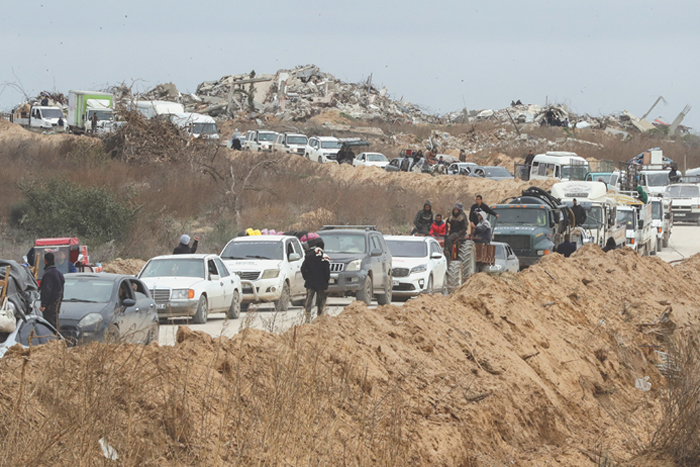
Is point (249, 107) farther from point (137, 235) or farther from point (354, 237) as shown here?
point (354, 237)

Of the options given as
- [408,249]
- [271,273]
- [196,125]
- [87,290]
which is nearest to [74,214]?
[271,273]

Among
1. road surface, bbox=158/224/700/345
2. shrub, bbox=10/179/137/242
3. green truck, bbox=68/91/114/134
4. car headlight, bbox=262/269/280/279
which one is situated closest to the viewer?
road surface, bbox=158/224/700/345

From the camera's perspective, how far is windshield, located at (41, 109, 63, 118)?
189 ft

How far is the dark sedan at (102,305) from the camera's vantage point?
45.3 feet

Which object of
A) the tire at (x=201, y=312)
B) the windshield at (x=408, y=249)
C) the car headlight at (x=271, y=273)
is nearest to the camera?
the tire at (x=201, y=312)

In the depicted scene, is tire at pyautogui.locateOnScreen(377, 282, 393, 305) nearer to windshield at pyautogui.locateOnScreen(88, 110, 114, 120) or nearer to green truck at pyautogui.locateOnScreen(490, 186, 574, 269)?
green truck at pyautogui.locateOnScreen(490, 186, 574, 269)

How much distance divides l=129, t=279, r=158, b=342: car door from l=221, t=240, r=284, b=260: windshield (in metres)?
5.84

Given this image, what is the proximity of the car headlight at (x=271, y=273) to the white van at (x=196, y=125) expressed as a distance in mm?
26089

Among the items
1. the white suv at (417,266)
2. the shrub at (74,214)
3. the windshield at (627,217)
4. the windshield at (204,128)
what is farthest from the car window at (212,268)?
the windshield at (204,128)

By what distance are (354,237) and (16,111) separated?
49.5 metres

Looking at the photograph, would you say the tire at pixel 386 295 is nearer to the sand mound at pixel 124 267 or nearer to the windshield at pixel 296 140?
the sand mound at pixel 124 267

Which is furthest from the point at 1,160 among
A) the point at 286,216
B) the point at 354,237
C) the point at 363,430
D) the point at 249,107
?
the point at 249,107

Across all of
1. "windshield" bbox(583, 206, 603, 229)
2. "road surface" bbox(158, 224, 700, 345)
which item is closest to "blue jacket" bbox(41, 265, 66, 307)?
"road surface" bbox(158, 224, 700, 345)

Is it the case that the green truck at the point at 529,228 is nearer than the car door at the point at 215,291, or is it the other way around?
the car door at the point at 215,291
